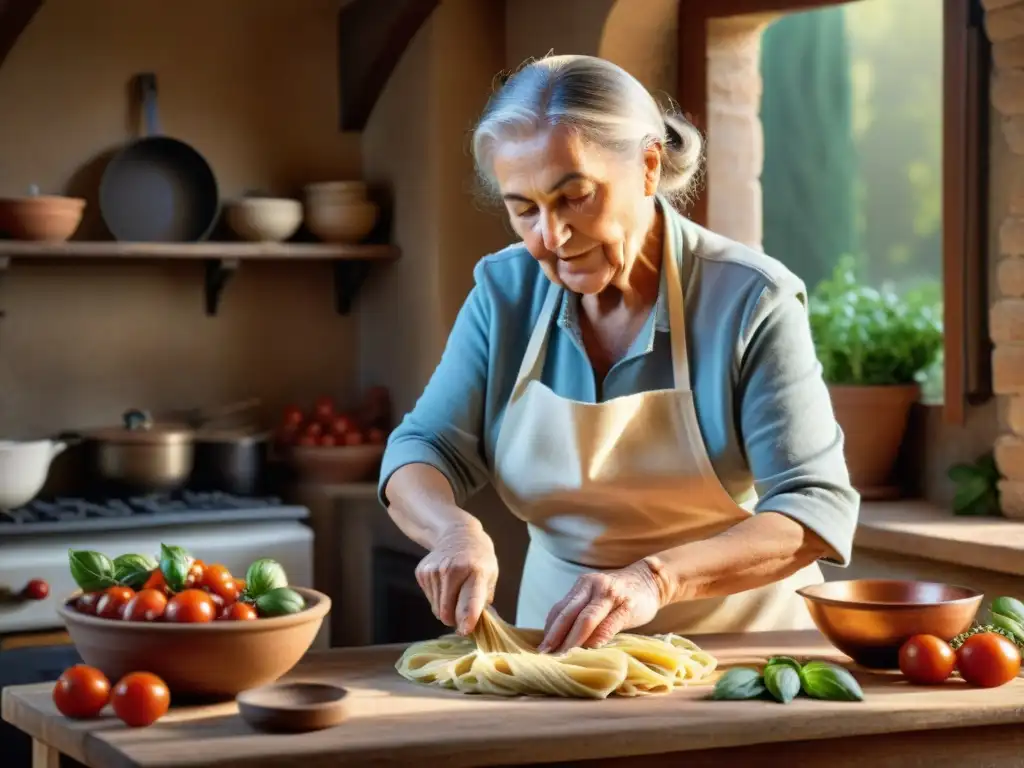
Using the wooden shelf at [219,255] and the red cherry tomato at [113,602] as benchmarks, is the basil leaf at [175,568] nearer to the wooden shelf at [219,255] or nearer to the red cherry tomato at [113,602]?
the red cherry tomato at [113,602]

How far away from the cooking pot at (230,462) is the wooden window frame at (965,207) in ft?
6.23

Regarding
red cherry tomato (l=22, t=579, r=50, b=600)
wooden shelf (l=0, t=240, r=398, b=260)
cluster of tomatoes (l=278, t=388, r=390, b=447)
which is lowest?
red cherry tomato (l=22, t=579, r=50, b=600)

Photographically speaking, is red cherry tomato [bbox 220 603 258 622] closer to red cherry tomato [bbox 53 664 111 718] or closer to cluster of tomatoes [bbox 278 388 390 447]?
red cherry tomato [bbox 53 664 111 718]

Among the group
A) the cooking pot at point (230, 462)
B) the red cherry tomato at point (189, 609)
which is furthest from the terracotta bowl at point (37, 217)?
the red cherry tomato at point (189, 609)

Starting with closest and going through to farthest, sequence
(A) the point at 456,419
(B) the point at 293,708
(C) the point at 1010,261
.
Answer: (B) the point at 293,708 < (A) the point at 456,419 < (C) the point at 1010,261

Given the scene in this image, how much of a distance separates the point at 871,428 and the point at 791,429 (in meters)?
1.66

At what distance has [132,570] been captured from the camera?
77.7 inches

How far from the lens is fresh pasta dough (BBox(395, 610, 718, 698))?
73.9 inches

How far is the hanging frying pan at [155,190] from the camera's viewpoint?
4.30 m

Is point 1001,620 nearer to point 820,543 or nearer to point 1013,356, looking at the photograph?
point 820,543

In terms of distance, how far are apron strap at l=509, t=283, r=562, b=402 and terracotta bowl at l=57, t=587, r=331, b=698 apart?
0.75m

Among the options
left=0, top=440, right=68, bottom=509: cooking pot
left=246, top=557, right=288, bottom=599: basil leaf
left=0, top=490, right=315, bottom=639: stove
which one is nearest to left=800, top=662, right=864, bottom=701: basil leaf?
left=246, top=557, right=288, bottom=599: basil leaf

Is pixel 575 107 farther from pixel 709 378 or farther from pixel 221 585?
pixel 221 585

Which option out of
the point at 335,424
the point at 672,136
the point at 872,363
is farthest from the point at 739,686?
the point at 335,424
